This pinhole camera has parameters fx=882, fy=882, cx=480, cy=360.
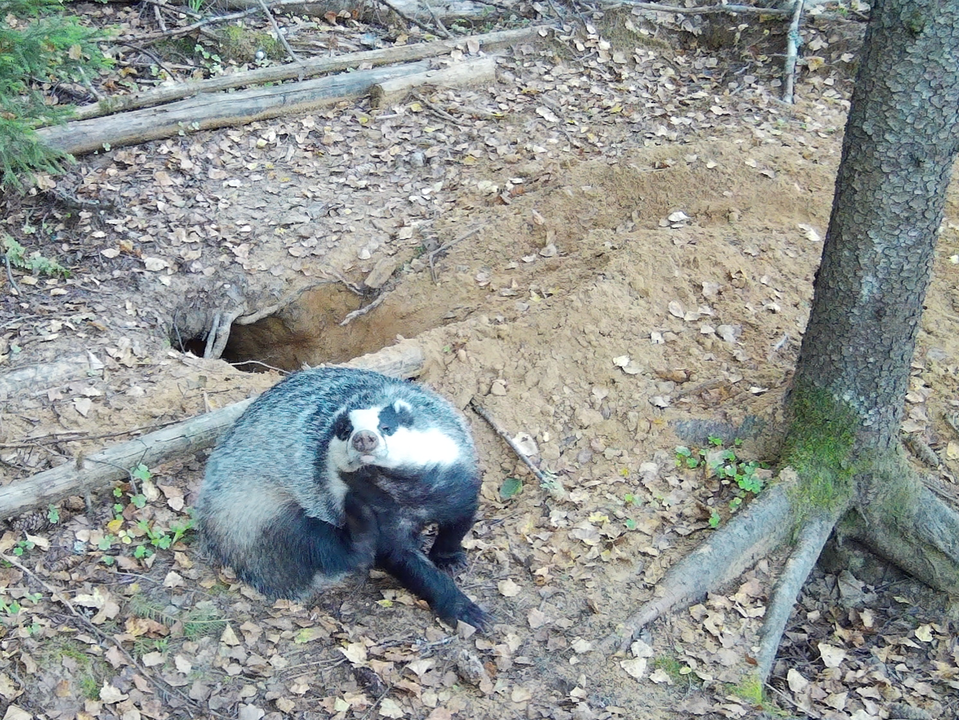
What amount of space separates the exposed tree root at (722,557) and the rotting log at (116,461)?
223 cm

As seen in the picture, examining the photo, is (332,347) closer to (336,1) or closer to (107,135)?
(107,135)

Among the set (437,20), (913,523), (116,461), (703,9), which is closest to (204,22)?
(437,20)

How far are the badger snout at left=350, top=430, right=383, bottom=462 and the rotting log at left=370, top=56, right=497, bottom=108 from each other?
203 inches

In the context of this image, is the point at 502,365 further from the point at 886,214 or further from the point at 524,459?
the point at 886,214

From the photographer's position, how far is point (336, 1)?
31.1ft

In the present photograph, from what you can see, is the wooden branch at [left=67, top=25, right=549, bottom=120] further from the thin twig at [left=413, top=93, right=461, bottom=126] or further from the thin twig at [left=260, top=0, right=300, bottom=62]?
the thin twig at [left=413, top=93, right=461, bottom=126]

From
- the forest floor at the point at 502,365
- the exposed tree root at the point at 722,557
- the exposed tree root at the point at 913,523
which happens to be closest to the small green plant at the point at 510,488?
the forest floor at the point at 502,365

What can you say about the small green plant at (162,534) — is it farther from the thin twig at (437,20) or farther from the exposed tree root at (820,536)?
the thin twig at (437,20)

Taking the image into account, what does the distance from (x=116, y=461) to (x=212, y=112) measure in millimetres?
4069

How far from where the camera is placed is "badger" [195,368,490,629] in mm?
4430

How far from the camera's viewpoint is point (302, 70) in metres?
8.53

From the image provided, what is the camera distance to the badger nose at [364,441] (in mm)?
4039

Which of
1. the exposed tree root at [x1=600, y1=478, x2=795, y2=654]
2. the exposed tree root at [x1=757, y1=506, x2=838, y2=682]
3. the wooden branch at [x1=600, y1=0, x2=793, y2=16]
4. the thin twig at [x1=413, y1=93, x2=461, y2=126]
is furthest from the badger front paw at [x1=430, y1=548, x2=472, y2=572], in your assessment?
the wooden branch at [x1=600, y1=0, x2=793, y2=16]

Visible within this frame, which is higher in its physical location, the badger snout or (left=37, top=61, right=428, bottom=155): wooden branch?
(left=37, top=61, right=428, bottom=155): wooden branch
